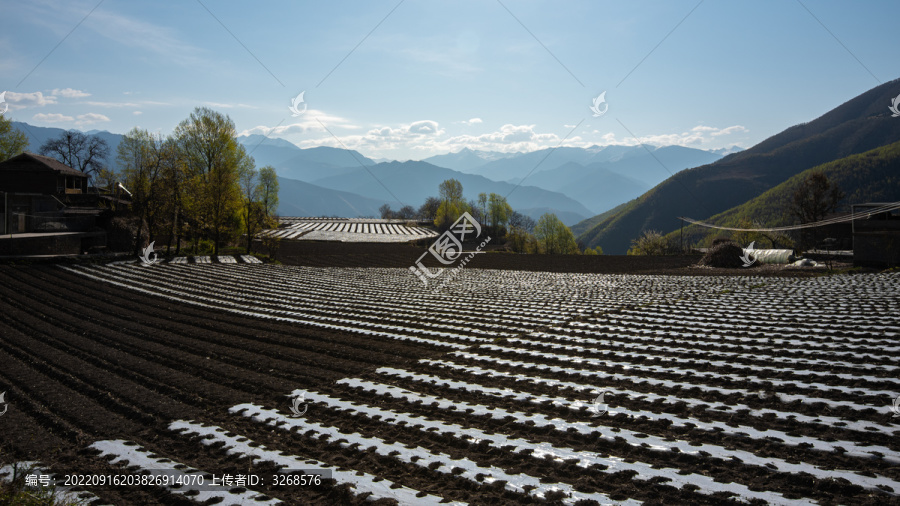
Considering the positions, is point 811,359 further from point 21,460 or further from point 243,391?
point 21,460

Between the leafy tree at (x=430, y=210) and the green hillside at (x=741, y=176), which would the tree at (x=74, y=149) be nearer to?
the leafy tree at (x=430, y=210)

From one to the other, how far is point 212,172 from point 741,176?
598 feet

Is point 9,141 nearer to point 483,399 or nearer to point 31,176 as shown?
point 31,176

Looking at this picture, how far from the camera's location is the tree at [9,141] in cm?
4444

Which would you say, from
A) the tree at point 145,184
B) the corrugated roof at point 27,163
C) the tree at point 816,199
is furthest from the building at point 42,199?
the tree at point 816,199

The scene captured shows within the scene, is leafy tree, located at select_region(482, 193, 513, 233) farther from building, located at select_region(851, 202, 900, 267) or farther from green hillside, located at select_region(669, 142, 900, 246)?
building, located at select_region(851, 202, 900, 267)

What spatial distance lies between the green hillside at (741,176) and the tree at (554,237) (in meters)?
63.7

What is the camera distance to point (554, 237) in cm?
9169

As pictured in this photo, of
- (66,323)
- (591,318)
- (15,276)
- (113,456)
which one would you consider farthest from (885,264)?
(15,276)

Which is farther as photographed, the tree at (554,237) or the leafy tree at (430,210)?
the leafy tree at (430,210)

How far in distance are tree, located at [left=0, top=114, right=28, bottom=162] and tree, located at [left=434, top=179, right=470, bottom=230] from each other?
193 feet

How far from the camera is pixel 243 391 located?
27.9ft

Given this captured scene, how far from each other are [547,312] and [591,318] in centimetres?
173

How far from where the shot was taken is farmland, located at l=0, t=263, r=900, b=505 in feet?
16.5
